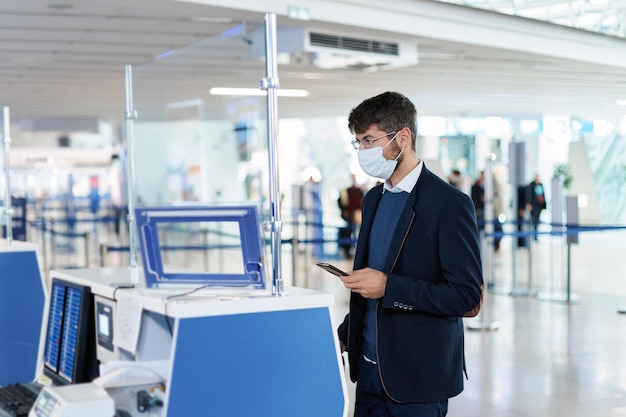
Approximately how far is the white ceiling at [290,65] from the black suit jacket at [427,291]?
3.74m

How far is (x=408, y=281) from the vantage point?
2539mm

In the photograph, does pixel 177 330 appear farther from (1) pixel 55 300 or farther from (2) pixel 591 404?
(2) pixel 591 404

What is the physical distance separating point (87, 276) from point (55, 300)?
17 centimetres

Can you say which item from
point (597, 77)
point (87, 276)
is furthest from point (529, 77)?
point (87, 276)

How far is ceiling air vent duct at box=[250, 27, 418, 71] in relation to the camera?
9930 millimetres

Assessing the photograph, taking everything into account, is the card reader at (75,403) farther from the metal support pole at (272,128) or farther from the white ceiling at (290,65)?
the white ceiling at (290,65)

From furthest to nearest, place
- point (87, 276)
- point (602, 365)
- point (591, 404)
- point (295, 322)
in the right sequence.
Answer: point (602, 365) < point (591, 404) < point (87, 276) < point (295, 322)

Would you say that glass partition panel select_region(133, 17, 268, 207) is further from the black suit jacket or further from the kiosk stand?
the black suit jacket

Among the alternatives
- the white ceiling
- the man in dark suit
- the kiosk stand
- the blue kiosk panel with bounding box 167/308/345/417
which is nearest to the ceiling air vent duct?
the white ceiling

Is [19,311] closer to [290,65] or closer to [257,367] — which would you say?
[257,367]

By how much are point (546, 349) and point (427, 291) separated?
5.12 m

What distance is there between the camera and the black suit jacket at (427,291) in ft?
8.33

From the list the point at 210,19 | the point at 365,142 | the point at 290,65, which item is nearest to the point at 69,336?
the point at 365,142

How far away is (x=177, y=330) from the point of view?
2330mm
